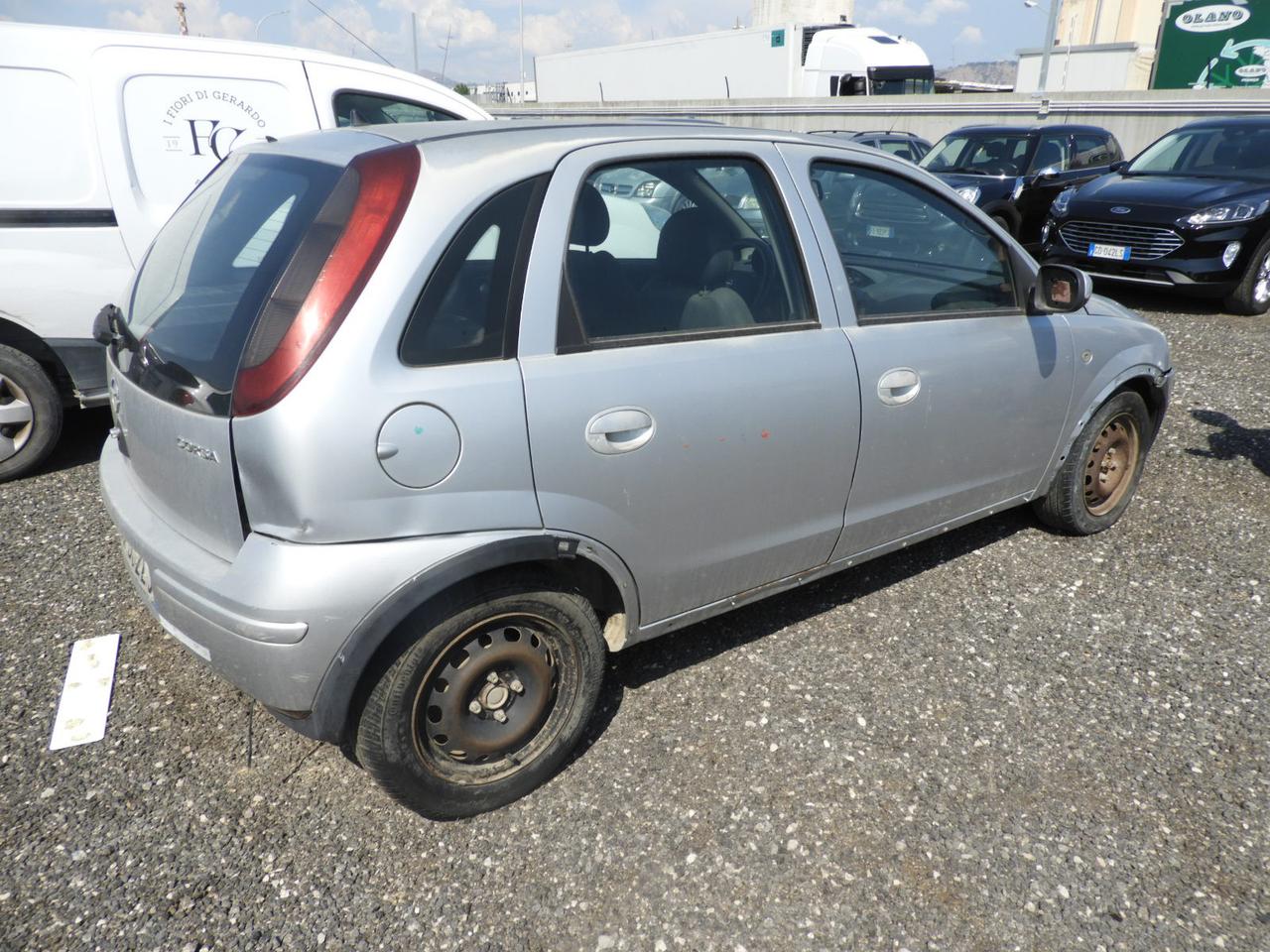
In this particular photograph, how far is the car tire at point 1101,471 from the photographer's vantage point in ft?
13.3

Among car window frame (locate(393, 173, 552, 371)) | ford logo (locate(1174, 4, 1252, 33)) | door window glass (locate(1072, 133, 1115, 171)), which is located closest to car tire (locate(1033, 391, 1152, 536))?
car window frame (locate(393, 173, 552, 371))

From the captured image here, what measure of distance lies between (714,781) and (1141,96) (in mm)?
22579

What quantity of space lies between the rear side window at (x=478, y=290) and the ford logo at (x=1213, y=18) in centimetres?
3769

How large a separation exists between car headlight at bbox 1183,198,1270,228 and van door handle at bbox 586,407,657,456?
769 cm

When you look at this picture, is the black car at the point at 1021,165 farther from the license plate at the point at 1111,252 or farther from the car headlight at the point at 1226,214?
the car headlight at the point at 1226,214

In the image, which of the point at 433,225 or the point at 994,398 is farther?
the point at 994,398

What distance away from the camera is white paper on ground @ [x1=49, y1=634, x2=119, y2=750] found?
2936mm

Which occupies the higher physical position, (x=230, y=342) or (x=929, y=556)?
(x=230, y=342)

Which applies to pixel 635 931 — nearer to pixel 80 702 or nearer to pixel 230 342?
pixel 230 342

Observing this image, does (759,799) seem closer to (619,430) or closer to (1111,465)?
(619,430)

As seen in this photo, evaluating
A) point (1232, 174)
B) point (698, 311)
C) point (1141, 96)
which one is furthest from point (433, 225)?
point (1141, 96)

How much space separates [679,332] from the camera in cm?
269

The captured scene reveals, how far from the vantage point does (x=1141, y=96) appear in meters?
20.6

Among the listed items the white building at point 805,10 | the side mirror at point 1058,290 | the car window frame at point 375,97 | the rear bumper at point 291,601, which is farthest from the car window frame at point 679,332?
the white building at point 805,10
